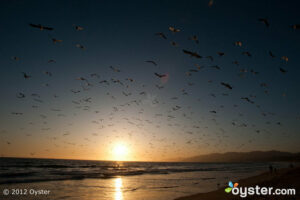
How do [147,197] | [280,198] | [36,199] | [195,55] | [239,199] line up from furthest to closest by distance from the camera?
[147,197] < [36,199] < [239,199] < [280,198] < [195,55]

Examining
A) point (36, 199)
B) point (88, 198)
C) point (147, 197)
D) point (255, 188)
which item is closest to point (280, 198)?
point (255, 188)

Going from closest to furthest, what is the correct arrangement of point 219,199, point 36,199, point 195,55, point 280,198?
point 195,55 → point 280,198 → point 219,199 → point 36,199

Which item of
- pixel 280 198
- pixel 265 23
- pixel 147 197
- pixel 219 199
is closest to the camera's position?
pixel 265 23

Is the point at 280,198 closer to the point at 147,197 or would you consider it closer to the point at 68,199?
the point at 147,197

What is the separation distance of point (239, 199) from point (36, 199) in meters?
14.7

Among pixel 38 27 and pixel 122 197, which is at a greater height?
pixel 38 27

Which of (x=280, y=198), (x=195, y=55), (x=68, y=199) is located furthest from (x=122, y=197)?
(x=195, y=55)

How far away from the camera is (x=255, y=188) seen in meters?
18.1

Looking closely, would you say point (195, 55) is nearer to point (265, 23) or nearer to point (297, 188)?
point (265, 23)

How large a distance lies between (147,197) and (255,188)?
8.66 m

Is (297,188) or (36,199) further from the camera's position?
(36,199)

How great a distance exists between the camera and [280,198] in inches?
478

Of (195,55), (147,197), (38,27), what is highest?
(38,27)

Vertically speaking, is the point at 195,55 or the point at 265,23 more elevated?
the point at 265,23
